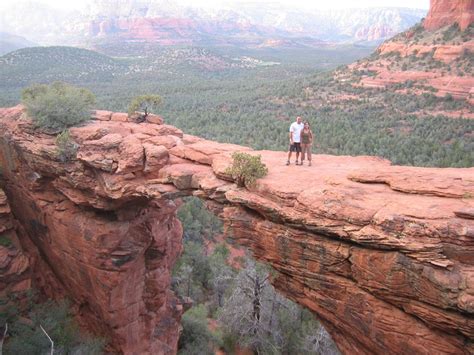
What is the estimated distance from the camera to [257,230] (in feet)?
31.9

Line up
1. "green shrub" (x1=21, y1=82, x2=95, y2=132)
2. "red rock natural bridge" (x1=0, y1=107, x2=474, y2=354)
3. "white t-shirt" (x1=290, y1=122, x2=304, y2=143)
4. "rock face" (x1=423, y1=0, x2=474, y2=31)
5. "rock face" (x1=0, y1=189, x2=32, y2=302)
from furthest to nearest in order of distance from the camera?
1. "rock face" (x1=423, y1=0, x2=474, y2=31)
2. "rock face" (x1=0, y1=189, x2=32, y2=302)
3. "green shrub" (x1=21, y1=82, x2=95, y2=132)
4. "white t-shirt" (x1=290, y1=122, x2=304, y2=143)
5. "red rock natural bridge" (x1=0, y1=107, x2=474, y2=354)

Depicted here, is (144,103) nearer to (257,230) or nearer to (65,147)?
(65,147)

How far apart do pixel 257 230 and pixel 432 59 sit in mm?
55691

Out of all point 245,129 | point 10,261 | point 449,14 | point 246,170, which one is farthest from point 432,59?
point 10,261

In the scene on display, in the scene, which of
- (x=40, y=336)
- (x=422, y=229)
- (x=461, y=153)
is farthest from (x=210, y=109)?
(x=422, y=229)

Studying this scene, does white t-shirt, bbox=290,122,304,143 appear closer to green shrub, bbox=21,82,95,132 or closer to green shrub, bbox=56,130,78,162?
green shrub, bbox=56,130,78,162

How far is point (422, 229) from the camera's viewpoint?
23.4ft

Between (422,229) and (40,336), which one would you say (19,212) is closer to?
(40,336)

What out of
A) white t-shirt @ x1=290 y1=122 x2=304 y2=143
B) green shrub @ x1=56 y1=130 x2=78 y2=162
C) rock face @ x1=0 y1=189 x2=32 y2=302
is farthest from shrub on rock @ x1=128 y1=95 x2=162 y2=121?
white t-shirt @ x1=290 y1=122 x2=304 y2=143

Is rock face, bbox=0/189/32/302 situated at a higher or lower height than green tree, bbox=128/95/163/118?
lower

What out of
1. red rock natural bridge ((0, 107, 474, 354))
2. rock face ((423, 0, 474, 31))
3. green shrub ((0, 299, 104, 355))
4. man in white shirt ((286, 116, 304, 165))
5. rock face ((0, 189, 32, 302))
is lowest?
green shrub ((0, 299, 104, 355))

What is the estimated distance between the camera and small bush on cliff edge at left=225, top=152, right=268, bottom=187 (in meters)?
9.99

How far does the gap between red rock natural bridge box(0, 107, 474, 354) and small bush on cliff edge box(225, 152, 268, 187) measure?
278 mm

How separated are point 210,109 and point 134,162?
46.8m
